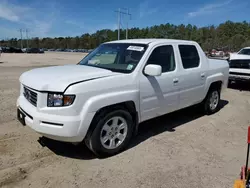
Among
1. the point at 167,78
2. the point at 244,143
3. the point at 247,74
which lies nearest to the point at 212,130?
the point at 244,143

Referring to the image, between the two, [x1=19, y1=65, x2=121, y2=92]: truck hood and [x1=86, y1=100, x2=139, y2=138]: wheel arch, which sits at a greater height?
[x1=19, y1=65, x2=121, y2=92]: truck hood

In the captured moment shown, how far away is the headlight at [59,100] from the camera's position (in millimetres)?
3131

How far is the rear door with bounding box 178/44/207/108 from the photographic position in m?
4.77

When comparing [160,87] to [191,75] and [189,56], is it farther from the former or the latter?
[189,56]

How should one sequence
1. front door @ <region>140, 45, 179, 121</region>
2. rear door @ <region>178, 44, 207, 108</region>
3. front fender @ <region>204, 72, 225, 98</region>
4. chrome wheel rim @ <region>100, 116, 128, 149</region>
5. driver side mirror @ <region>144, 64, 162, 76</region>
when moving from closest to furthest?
chrome wheel rim @ <region>100, 116, 128, 149</region>
driver side mirror @ <region>144, 64, 162, 76</region>
front door @ <region>140, 45, 179, 121</region>
rear door @ <region>178, 44, 207, 108</region>
front fender @ <region>204, 72, 225, 98</region>

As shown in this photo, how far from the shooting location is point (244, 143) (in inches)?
173

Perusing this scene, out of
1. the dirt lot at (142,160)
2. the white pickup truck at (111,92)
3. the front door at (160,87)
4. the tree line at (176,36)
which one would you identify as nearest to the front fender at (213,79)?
the white pickup truck at (111,92)

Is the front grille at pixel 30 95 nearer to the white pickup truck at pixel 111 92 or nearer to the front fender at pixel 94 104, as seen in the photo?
the white pickup truck at pixel 111 92

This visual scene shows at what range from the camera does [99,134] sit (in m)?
3.45

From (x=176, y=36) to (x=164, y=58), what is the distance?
104564 millimetres

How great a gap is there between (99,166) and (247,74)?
803 centimetres

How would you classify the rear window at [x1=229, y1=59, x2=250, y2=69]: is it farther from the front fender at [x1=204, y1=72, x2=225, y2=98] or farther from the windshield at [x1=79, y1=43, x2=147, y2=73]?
the windshield at [x1=79, y1=43, x2=147, y2=73]

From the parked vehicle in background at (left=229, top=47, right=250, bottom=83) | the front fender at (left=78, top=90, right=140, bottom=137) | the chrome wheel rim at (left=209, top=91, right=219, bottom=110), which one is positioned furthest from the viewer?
the parked vehicle in background at (left=229, top=47, right=250, bottom=83)

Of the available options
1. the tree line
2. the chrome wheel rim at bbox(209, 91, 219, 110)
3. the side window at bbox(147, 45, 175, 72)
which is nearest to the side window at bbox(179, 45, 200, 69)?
the side window at bbox(147, 45, 175, 72)
